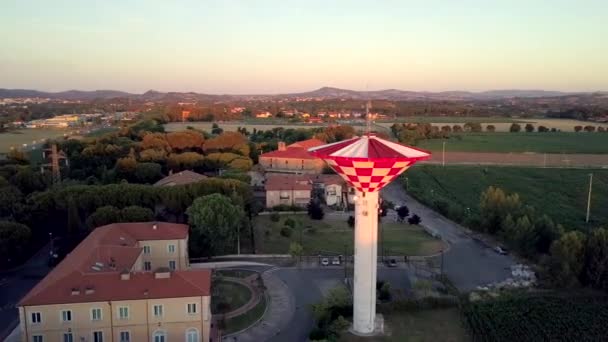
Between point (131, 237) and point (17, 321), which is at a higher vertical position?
point (131, 237)

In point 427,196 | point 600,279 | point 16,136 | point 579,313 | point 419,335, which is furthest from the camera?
point 16,136

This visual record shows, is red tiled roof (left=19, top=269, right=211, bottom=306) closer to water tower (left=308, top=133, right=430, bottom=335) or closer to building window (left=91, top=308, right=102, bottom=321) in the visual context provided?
building window (left=91, top=308, right=102, bottom=321)

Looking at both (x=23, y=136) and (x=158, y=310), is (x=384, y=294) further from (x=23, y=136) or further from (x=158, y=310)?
(x=23, y=136)

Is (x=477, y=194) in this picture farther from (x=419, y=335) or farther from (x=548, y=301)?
(x=419, y=335)

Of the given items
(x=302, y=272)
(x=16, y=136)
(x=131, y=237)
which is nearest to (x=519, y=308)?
(x=302, y=272)

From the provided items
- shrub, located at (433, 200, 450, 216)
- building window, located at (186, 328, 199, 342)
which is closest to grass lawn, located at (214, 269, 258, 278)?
building window, located at (186, 328, 199, 342)

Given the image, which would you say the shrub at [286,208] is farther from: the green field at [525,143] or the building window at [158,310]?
the green field at [525,143]
